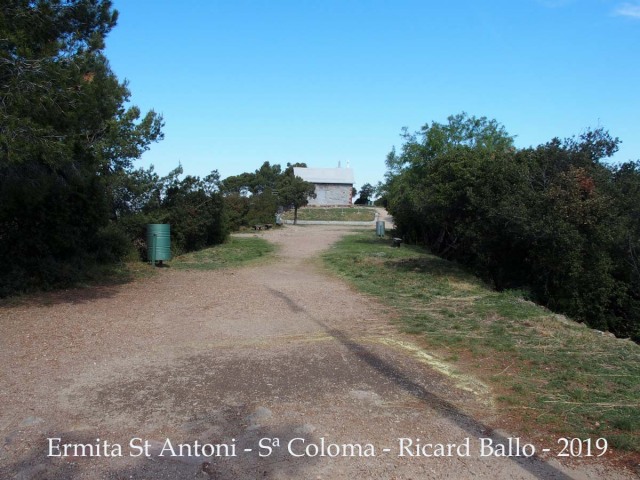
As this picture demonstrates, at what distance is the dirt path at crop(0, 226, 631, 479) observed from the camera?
11.9ft

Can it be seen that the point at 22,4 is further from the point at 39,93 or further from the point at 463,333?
the point at 463,333

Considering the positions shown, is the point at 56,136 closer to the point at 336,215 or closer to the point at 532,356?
the point at 532,356

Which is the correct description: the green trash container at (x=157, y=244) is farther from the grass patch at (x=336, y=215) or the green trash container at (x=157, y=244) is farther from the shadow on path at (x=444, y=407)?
the grass patch at (x=336, y=215)

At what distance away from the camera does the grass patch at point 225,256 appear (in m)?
14.9

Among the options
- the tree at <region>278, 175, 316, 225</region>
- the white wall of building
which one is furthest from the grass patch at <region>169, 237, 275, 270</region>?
the white wall of building

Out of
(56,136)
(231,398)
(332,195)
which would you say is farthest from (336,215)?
(231,398)

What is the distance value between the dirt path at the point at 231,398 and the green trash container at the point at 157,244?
5422mm

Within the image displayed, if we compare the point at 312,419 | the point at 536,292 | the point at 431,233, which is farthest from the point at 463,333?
the point at 431,233

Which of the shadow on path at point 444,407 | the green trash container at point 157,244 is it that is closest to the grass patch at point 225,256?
the green trash container at point 157,244

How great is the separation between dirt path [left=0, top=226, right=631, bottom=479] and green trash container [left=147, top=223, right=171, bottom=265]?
5.42 m

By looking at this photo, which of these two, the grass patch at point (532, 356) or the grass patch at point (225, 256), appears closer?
the grass patch at point (532, 356)

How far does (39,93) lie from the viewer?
721 centimetres

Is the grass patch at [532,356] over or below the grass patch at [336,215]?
below

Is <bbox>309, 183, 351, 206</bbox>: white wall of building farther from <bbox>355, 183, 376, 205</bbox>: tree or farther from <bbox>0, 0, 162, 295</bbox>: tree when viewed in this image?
<bbox>0, 0, 162, 295</bbox>: tree
